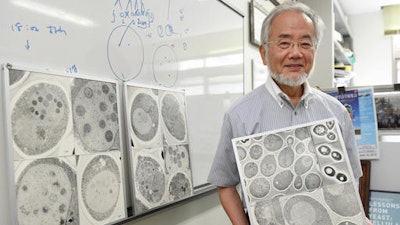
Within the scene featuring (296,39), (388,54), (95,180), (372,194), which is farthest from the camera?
(388,54)

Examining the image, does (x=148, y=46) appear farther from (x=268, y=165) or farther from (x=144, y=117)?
(x=268, y=165)

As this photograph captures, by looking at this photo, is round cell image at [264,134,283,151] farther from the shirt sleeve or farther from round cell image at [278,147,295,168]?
the shirt sleeve

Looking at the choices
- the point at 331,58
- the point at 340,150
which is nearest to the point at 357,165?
the point at 340,150

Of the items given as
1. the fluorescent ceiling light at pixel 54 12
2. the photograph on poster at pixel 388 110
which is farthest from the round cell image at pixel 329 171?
the photograph on poster at pixel 388 110

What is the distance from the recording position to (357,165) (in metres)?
1.20

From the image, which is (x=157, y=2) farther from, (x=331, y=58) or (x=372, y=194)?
(x=331, y=58)

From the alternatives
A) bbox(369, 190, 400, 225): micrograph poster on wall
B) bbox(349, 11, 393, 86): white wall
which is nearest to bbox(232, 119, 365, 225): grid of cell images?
bbox(369, 190, 400, 225): micrograph poster on wall

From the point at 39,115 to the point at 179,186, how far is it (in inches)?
25.8

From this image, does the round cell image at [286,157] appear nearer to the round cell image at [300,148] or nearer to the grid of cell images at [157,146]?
the round cell image at [300,148]

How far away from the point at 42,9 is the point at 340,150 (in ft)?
2.94

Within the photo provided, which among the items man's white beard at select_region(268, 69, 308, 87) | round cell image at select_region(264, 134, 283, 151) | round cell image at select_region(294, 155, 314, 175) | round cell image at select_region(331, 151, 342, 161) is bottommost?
round cell image at select_region(294, 155, 314, 175)

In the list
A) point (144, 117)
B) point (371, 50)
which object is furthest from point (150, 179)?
point (371, 50)

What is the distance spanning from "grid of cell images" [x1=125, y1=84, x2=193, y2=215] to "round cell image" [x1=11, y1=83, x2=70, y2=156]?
250mm

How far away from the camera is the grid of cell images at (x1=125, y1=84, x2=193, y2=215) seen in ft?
3.68
